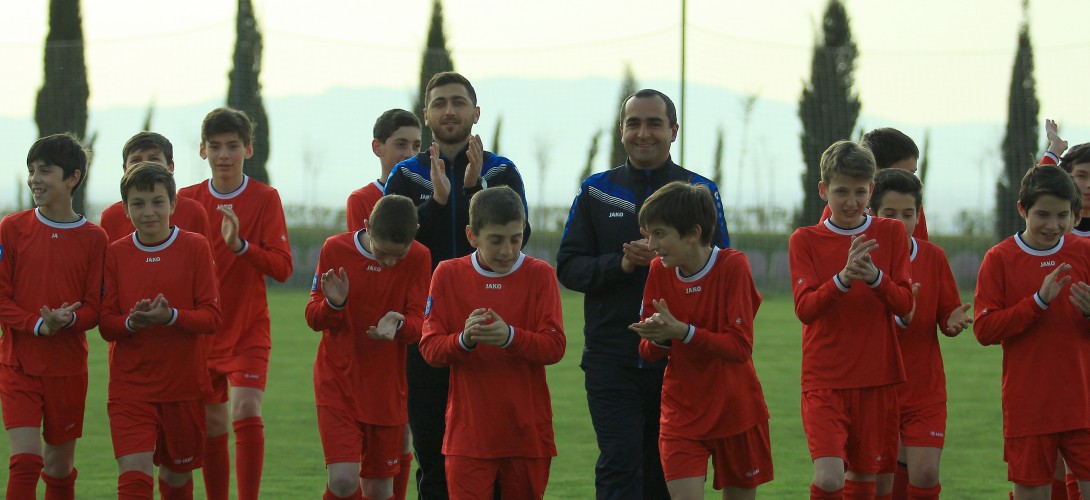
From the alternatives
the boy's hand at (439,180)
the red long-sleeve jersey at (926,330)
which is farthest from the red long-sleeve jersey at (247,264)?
the red long-sleeve jersey at (926,330)

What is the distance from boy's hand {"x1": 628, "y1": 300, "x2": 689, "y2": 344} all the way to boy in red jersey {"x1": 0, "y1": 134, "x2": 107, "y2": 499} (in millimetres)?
2582

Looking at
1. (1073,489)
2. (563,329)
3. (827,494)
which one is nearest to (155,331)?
(563,329)

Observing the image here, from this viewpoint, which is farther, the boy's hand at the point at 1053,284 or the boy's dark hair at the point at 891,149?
the boy's dark hair at the point at 891,149

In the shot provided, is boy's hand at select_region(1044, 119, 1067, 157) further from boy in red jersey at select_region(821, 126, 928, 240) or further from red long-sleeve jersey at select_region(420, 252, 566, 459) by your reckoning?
red long-sleeve jersey at select_region(420, 252, 566, 459)

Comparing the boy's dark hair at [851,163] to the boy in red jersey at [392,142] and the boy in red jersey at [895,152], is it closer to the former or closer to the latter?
the boy in red jersey at [895,152]

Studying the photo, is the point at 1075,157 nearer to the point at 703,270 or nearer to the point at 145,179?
the point at 703,270

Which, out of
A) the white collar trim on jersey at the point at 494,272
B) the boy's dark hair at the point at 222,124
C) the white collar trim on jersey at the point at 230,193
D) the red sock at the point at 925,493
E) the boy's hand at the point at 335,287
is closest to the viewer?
the white collar trim on jersey at the point at 494,272

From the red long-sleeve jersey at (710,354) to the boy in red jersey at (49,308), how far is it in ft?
8.50

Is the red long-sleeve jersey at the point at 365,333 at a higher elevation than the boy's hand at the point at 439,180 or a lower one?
lower

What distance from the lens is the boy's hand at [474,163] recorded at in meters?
5.48

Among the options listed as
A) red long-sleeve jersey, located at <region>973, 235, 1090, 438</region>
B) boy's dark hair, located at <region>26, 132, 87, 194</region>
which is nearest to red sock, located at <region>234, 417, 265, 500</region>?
boy's dark hair, located at <region>26, 132, 87, 194</region>

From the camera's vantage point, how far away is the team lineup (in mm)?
4906

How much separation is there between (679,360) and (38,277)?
2.93m

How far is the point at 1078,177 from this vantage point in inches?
241
